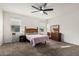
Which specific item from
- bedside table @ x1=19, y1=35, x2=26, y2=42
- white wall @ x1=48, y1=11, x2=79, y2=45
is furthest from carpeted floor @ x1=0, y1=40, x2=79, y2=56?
bedside table @ x1=19, y1=35, x2=26, y2=42

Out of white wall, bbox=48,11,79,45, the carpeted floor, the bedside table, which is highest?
white wall, bbox=48,11,79,45

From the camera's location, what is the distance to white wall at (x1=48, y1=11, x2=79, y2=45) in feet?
17.4

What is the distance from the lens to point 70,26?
5.84 metres

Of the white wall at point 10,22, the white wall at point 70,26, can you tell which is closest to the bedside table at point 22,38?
the white wall at point 10,22

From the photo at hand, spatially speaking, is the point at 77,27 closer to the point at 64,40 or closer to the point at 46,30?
the point at 64,40

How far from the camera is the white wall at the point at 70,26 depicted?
5.32 metres

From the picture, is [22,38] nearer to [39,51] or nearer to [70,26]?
[39,51]

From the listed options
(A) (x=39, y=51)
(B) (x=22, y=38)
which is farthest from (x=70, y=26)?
(B) (x=22, y=38)

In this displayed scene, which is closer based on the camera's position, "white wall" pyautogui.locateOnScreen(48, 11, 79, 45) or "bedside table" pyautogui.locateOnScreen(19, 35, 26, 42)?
"white wall" pyautogui.locateOnScreen(48, 11, 79, 45)

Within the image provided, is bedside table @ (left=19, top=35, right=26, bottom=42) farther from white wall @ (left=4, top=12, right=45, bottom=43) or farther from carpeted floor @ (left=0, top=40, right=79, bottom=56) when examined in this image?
carpeted floor @ (left=0, top=40, right=79, bottom=56)

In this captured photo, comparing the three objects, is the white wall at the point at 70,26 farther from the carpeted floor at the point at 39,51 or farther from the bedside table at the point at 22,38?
the bedside table at the point at 22,38

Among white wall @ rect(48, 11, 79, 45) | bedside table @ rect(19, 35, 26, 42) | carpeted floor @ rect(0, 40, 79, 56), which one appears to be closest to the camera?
carpeted floor @ rect(0, 40, 79, 56)

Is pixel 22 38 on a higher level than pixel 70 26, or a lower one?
lower

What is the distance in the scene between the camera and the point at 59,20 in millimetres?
7125
